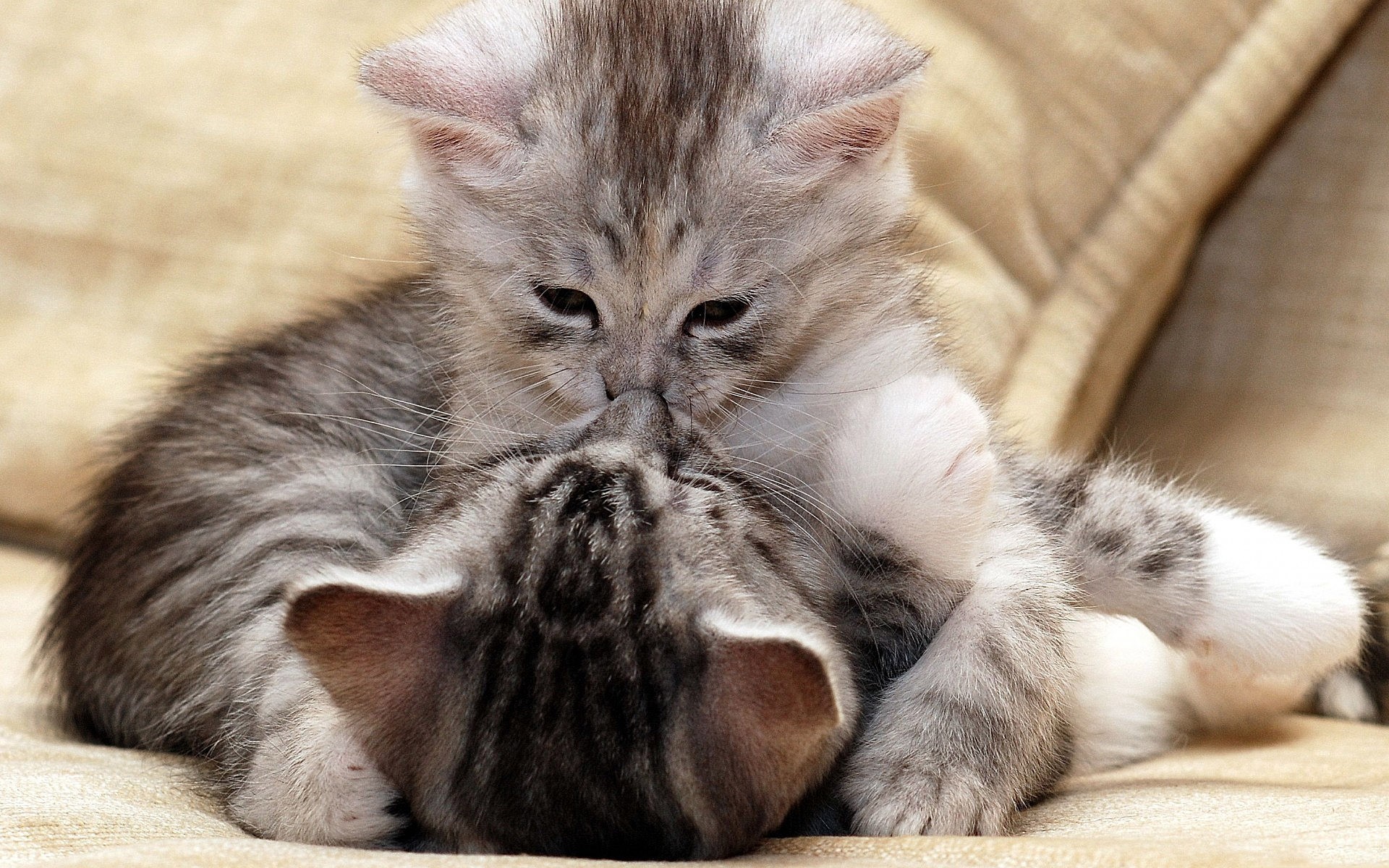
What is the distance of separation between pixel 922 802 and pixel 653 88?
2.63 ft

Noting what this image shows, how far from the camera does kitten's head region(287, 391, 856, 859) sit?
1.01m

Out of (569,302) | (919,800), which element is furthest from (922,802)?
(569,302)

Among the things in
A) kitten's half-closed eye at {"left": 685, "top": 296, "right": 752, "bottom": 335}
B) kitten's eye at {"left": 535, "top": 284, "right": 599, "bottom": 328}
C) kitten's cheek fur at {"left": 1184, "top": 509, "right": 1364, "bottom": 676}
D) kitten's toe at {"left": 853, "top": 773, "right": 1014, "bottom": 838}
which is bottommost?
kitten's toe at {"left": 853, "top": 773, "right": 1014, "bottom": 838}

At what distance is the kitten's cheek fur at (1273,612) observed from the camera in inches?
61.6

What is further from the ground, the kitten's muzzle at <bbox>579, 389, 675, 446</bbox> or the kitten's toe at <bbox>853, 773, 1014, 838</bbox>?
the kitten's muzzle at <bbox>579, 389, 675, 446</bbox>

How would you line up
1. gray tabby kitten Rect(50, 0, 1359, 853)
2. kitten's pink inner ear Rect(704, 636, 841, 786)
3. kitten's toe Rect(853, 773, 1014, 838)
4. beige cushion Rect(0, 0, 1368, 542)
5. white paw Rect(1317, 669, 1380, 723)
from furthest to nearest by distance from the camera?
beige cushion Rect(0, 0, 1368, 542) → white paw Rect(1317, 669, 1380, 723) → gray tabby kitten Rect(50, 0, 1359, 853) → kitten's toe Rect(853, 773, 1014, 838) → kitten's pink inner ear Rect(704, 636, 841, 786)

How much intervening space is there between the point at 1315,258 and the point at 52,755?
76.3 inches

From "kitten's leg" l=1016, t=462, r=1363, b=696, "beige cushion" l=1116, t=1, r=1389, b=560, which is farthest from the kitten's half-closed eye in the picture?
"beige cushion" l=1116, t=1, r=1389, b=560

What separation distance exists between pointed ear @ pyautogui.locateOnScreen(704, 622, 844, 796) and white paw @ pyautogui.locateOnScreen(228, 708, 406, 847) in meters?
0.36

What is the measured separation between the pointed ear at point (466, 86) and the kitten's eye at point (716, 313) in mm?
269

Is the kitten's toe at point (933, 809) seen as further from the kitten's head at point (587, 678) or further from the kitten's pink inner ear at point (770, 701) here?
the kitten's pink inner ear at point (770, 701)

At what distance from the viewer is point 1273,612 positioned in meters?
1.57

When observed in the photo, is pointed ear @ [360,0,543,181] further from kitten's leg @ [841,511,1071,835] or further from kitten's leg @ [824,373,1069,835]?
kitten's leg @ [841,511,1071,835]

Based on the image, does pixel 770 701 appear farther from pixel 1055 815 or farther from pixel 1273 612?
pixel 1273 612
